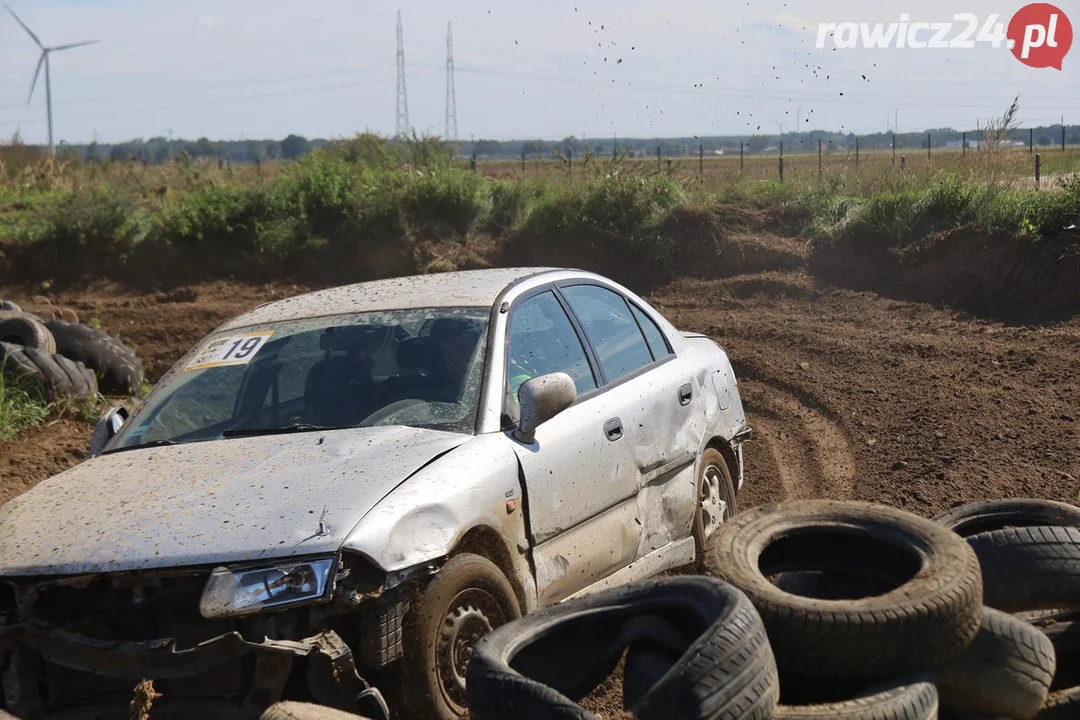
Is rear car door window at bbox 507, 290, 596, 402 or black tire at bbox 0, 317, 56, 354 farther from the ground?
rear car door window at bbox 507, 290, 596, 402

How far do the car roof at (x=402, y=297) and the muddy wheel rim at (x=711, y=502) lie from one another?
4.61ft

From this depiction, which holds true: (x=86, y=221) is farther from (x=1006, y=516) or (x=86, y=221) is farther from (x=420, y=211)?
(x=1006, y=516)

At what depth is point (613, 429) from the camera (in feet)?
17.4

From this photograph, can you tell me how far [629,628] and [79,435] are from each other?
7709 millimetres

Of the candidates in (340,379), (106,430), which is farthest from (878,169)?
(106,430)

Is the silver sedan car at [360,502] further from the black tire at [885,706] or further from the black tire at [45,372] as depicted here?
the black tire at [45,372]

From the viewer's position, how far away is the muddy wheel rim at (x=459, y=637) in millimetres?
4039

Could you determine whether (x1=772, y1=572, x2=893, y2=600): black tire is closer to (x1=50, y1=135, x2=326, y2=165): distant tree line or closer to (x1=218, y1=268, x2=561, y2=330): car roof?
(x1=218, y1=268, x2=561, y2=330): car roof

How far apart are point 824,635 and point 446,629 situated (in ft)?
4.19

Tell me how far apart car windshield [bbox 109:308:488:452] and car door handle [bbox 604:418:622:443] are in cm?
68

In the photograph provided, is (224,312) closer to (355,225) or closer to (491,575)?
(355,225)

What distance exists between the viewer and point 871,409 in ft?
33.9

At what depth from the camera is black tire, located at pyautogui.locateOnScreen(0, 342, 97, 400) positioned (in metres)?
10.6

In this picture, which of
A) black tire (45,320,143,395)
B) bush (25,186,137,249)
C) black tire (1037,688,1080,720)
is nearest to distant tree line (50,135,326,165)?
bush (25,186,137,249)
